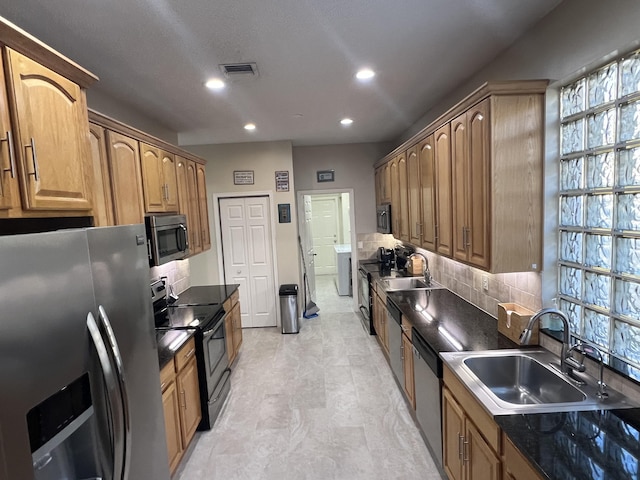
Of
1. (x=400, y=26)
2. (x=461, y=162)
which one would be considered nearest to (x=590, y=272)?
(x=461, y=162)

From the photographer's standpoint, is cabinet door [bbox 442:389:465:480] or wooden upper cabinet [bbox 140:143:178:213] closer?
cabinet door [bbox 442:389:465:480]

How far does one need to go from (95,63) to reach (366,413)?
3255 millimetres

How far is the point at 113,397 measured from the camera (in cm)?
116

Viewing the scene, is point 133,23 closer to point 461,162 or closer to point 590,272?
point 461,162

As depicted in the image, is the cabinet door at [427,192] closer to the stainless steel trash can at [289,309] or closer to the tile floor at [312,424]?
the tile floor at [312,424]

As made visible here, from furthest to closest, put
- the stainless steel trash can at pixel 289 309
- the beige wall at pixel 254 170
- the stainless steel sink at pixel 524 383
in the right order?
the beige wall at pixel 254 170 < the stainless steel trash can at pixel 289 309 < the stainless steel sink at pixel 524 383

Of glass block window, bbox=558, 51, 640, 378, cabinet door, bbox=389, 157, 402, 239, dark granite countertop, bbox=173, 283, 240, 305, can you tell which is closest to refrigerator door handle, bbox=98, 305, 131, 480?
glass block window, bbox=558, 51, 640, 378

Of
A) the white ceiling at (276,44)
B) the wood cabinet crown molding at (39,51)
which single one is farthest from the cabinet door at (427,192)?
the wood cabinet crown molding at (39,51)

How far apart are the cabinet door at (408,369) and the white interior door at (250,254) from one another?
273cm

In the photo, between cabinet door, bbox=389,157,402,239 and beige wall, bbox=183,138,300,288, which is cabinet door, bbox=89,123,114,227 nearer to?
beige wall, bbox=183,138,300,288

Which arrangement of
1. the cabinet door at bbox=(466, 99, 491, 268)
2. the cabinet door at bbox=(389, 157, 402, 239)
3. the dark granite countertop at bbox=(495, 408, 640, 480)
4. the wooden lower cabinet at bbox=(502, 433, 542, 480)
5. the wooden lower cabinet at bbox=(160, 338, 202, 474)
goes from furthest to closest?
the cabinet door at bbox=(389, 157, 402, 239), the wooden lower cabinet at bbox=(160, 338, 202, 474), the cabinet door at bbox=(466, 99, 491, 268), the wooden lower cabinet at bbox=(502, 433, 542, 480), the dark granite countertop at bbox=(495, 408, 640, 480)

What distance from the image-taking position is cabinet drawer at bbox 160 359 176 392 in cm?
206

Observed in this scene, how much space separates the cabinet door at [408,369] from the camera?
104 inches

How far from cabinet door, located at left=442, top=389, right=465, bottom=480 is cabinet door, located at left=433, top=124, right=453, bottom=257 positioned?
1.11 meters
